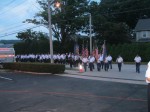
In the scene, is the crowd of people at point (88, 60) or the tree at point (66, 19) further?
the tree at point (66, 19)

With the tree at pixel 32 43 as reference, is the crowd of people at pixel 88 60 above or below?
below

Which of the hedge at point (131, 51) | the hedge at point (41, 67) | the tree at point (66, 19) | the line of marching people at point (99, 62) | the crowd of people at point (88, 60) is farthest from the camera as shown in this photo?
the tree at point (66, 19)

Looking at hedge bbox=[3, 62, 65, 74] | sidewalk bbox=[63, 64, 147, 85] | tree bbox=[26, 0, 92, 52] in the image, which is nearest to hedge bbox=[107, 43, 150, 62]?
tree bbox=[26, 0, 92, 52]

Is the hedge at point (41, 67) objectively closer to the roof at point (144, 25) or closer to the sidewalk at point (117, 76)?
the sidewalk at point (117, 76)

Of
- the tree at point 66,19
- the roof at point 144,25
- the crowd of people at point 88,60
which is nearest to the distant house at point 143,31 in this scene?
the roof at point 144,25

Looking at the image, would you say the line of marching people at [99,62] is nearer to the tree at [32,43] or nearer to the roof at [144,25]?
the tree at [32,43]

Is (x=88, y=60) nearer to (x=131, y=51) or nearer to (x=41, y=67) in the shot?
(x=41, y=67)

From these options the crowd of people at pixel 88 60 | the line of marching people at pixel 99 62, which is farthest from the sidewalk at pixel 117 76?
the line of marching people at pixel 99 62

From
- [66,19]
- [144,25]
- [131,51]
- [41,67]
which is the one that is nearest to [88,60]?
[41,67]

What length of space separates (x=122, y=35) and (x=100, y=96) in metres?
54.1

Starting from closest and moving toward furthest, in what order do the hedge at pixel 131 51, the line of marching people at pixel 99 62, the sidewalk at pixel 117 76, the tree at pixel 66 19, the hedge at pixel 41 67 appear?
1. the sidewalk at pixel 117 76
2. the hedge at pixel 41 67
3. the line of marching people at pixel 99 62
4. the hedge at pixel 131 51
5. the tree at pixel 66 19

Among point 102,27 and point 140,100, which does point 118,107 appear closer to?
point 140,100

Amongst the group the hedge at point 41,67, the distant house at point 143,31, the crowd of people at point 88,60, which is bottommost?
the hedge at point 41,67

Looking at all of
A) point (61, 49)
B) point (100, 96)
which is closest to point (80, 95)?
point (100, 96)
